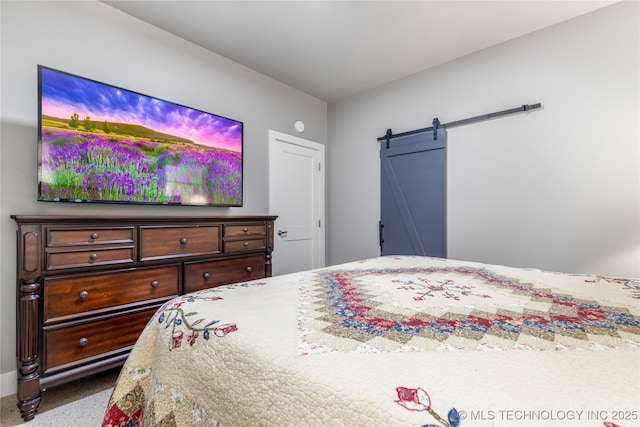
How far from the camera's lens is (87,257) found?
1.78 metres

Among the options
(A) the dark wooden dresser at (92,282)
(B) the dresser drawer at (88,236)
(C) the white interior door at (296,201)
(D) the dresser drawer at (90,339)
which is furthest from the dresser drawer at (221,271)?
(C) the white interior door at (296,201)

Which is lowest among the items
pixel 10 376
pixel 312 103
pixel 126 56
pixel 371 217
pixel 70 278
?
pixel 10 376

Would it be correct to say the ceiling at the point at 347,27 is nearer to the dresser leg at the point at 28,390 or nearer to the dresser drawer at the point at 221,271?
the dresser drawer at the point at 221,271

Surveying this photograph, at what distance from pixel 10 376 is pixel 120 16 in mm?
2622

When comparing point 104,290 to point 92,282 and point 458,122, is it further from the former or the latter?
point 458,122

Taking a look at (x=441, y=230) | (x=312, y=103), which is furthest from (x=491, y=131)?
(x=312, y=103)

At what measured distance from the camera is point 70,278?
172 centimetres

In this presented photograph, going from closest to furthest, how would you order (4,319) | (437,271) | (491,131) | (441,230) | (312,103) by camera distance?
(437,271) → (4,319) → (491,131) → (441,230) → (312,103)

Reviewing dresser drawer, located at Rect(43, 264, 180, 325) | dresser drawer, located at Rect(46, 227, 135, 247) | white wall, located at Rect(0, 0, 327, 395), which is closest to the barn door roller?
white wall, located at Rect(0, 0, 327, 395)

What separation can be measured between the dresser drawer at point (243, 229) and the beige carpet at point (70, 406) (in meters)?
1.28

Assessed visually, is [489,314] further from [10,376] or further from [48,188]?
[10,376]

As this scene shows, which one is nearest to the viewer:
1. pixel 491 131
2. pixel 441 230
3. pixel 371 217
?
pixel 491 131

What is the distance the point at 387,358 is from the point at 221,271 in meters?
2.01

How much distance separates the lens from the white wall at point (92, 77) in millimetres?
1868
